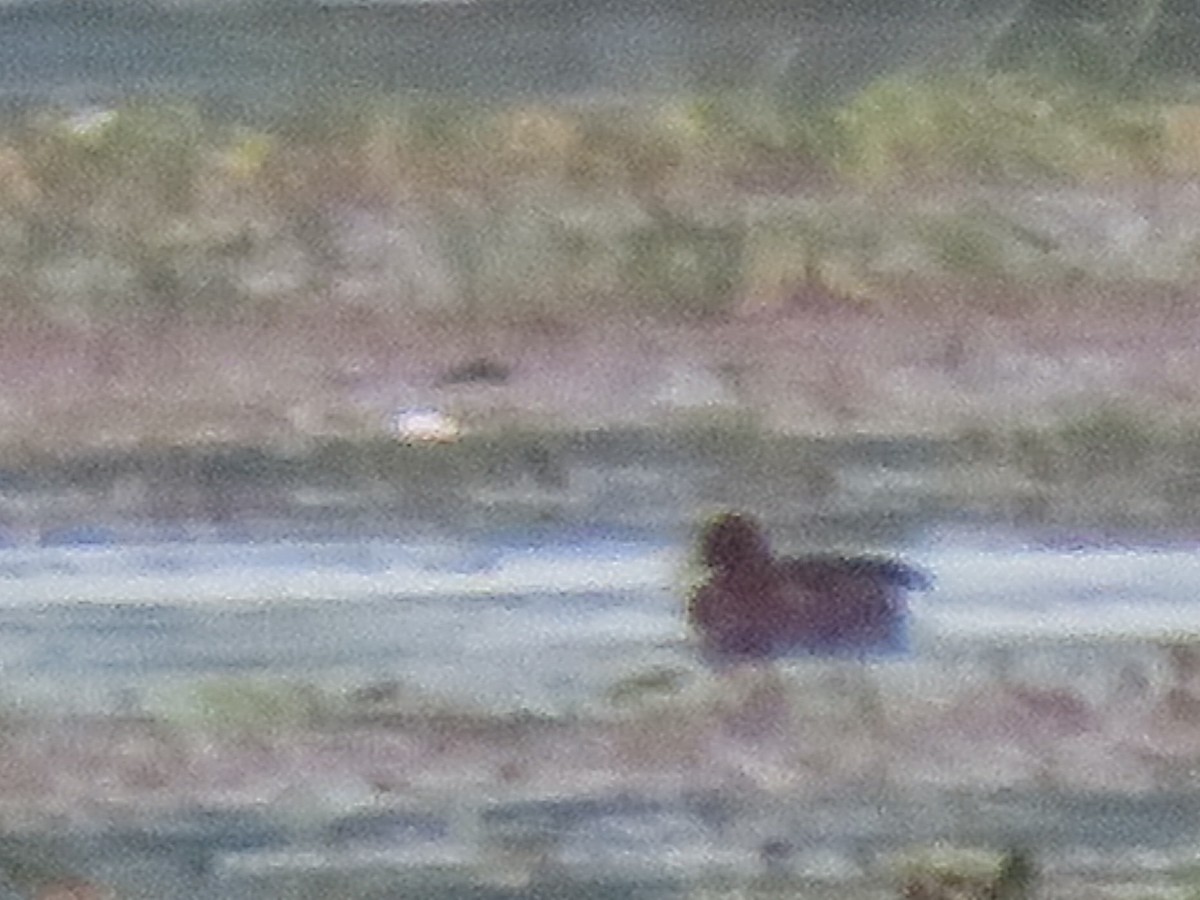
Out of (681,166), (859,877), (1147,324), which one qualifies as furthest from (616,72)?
(859,877)

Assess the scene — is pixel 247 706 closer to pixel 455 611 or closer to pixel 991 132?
pixel 455 611

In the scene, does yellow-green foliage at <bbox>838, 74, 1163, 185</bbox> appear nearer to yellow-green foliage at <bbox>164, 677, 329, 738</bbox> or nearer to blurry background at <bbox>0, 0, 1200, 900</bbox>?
blurry background at <bbox>0, 0, 1200, 900</bbox>

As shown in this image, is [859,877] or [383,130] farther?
[859,877]

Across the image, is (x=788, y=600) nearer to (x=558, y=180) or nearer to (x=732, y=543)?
(x=732, y=543)

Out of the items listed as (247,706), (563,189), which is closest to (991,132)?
(563,189)

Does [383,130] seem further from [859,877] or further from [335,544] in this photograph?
[859,877]

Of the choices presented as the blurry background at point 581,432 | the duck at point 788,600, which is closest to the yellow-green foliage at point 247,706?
the blurry background at point 581,432
